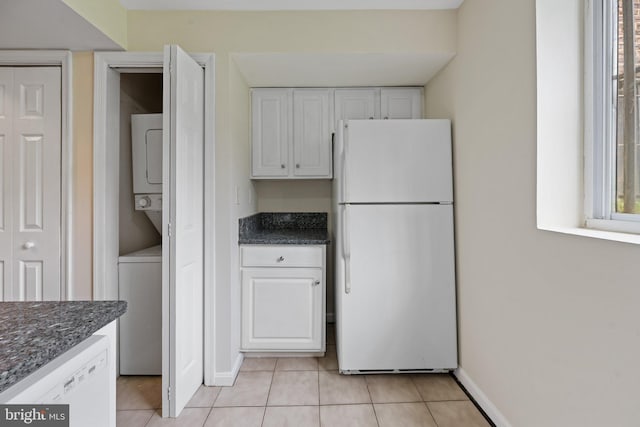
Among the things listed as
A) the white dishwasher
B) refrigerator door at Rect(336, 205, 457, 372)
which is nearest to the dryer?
refrigerator door at Rect(336, 205, 457, 372)

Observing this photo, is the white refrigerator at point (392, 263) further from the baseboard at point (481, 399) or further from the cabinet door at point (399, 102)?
the cabinet door at point (399, 102)

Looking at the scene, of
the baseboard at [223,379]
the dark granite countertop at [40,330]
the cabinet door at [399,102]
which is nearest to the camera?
the dark granite countertop at [40,330]

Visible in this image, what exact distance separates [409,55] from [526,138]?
1.07 metres

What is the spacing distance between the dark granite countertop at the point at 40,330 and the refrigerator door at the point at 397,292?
147cm

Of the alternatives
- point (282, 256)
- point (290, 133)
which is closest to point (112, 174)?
point (282, 256)

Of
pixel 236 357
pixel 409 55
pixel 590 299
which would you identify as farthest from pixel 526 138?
pixel 236 357

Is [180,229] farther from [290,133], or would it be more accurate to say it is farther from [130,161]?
[290,133]

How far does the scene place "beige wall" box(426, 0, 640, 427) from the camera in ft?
3.54

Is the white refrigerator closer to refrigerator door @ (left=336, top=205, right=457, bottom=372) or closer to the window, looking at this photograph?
refrigerator door @ (left=336, top=205, right=457, bottom=372)

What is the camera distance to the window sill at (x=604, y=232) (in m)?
1.08

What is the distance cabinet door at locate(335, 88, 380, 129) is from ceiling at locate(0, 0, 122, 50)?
5.28 feet

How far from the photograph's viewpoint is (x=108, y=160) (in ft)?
6.99

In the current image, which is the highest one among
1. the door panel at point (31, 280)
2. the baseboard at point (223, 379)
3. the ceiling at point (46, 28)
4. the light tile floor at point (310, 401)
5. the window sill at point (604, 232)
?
the ceiling at point (46, 28)

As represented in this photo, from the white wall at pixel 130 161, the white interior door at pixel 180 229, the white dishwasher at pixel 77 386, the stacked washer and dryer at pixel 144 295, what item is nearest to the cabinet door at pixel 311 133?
the white interior door at pixel 180 229
